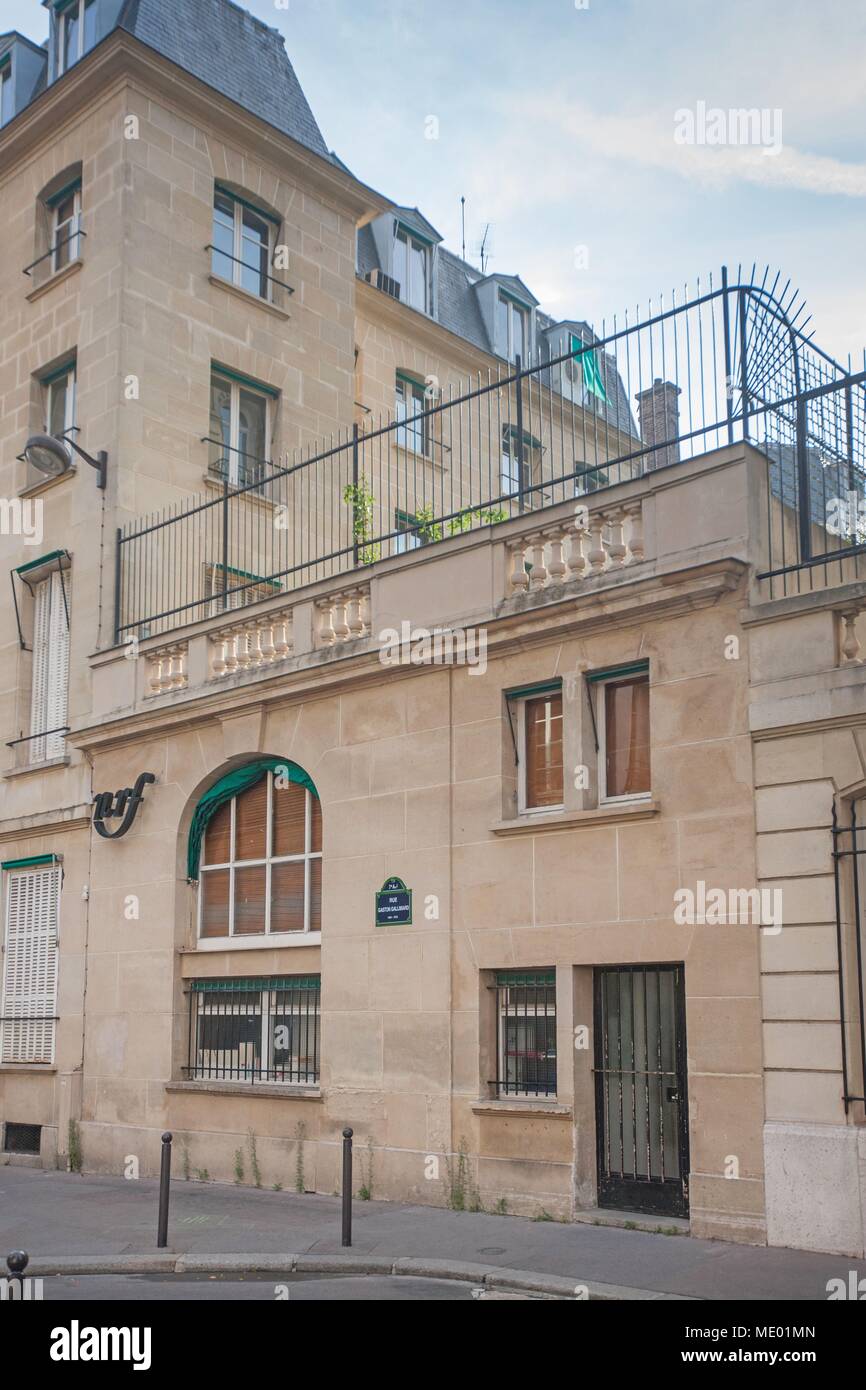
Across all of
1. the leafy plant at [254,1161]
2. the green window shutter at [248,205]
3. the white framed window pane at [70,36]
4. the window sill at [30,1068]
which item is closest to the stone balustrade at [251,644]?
the leafy plant at [254,1161]

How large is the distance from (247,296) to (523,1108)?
42.5 feet

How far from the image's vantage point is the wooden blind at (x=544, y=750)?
13.0 metres

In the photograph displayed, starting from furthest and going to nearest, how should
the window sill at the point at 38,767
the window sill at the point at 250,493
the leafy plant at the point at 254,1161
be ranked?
1. the window sill at the point at 250,493
2. the window sill at the point at 38,767
3. the leafy plant at the point at 254,1161

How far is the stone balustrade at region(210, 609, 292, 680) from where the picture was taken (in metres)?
15.6

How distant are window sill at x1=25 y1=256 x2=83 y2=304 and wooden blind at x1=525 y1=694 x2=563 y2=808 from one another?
10617 millimetres

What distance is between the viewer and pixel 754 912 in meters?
11.1

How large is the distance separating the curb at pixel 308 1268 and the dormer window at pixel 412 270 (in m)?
20.3

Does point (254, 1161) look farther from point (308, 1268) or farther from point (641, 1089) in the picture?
point (641, 1089)

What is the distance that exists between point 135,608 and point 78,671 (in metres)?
1.14

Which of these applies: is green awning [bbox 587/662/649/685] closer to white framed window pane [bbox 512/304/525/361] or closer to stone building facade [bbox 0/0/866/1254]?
stone building facade [bbox 0/0/866/1254]

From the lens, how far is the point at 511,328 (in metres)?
30.6

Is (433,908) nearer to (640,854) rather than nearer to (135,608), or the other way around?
(640,854)

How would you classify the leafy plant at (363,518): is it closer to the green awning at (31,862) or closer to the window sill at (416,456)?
the window sill at (416,456)
